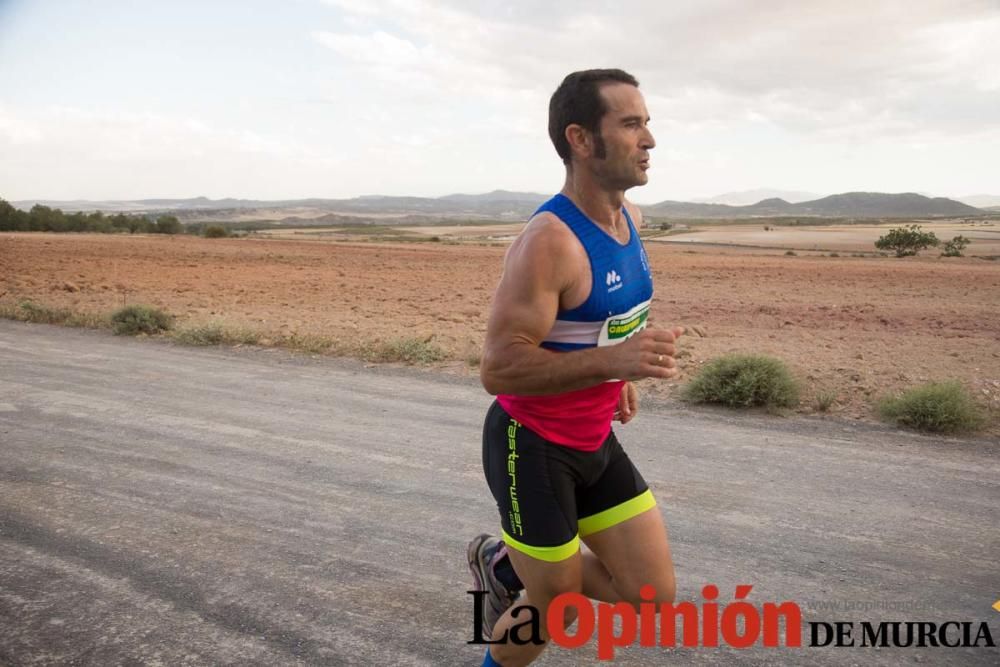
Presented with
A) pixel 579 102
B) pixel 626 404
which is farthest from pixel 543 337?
pixel 626 404

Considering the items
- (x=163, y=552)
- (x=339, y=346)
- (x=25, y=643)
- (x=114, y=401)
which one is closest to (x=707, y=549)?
(x=163, y=552)

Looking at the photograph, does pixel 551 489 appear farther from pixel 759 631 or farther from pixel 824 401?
pixel 824 401

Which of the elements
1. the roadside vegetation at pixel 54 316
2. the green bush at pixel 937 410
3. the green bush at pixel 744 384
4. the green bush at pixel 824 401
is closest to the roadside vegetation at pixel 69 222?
the roadside vegetation at pixel 54 316

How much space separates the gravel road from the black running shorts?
0.87 m

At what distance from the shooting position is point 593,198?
8.40ft

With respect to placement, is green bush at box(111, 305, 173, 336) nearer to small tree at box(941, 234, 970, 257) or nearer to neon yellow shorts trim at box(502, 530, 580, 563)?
neon yellow shorts trim at box(502, 530, 580, 563)

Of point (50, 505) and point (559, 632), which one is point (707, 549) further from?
point (50, 505)

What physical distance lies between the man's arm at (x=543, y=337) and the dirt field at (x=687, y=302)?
5669 mm

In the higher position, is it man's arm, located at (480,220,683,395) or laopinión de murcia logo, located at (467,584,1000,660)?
man's arm, located at (480,220,683,395)

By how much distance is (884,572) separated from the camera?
3873 millimetres

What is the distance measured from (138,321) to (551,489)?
36.4 ft

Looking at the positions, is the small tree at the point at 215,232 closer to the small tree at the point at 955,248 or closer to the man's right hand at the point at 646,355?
the small tree at the point at 955,248

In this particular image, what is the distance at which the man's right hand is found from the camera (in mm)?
2293

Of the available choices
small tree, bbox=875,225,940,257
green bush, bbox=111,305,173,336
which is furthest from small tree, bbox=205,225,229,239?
green bush, bbox=111,305,173,336
